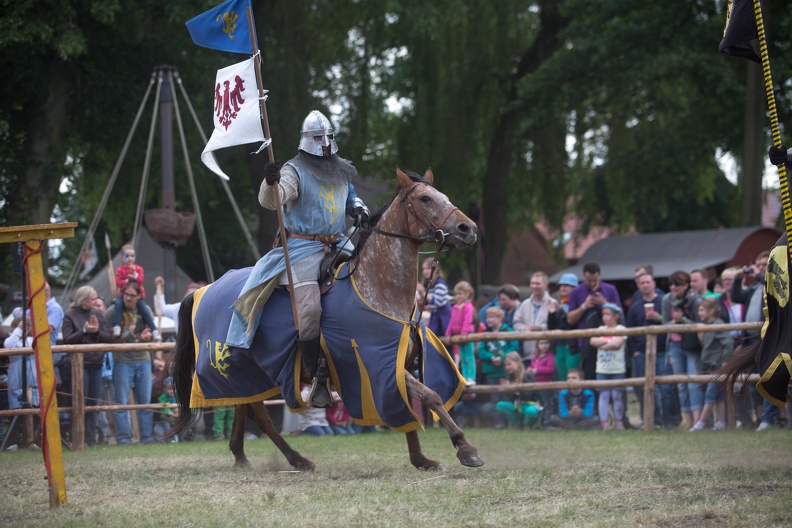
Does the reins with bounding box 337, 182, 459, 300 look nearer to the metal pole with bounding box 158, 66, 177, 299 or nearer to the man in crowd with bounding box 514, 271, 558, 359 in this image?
the man in crowd with bounding box 514, 271, 558, 359

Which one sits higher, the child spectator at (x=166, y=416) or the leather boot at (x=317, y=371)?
the leather boot at (x=317, y=371)

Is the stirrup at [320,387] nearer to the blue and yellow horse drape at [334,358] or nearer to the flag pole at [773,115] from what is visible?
the blue and yellow horse drape at [334,358]

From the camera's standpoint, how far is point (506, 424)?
12.0 m

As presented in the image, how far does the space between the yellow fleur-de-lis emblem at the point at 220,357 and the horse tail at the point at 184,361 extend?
26.0 inches

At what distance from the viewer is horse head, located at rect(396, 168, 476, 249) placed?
23.2 feet

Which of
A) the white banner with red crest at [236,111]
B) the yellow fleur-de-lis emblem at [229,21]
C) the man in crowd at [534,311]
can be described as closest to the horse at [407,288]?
the white banner with red crest at [236,111]

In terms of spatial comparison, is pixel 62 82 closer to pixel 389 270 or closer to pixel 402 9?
pixel 402 9

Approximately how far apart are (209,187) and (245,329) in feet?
48.0

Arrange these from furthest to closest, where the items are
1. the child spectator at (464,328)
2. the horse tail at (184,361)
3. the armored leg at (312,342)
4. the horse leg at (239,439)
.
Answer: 1. the child spectator at (464,328)
2. the horse tail at (184,361)
3. the horse leg at (239,439)
4. the armored leg at (312,342)

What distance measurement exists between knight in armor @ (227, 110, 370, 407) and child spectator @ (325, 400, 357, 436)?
4926 millimetres

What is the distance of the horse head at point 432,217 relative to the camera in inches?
279

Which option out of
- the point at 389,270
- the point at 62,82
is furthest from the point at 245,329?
the point at 62,82

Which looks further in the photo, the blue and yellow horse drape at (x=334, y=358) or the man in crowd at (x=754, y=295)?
the man in crowd at (x=754, y=295)

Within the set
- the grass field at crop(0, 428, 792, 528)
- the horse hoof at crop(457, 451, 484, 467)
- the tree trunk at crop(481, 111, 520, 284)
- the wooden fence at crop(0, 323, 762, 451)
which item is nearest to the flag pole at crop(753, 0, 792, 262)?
the grass field at crop(0, 428, 792, 528)
